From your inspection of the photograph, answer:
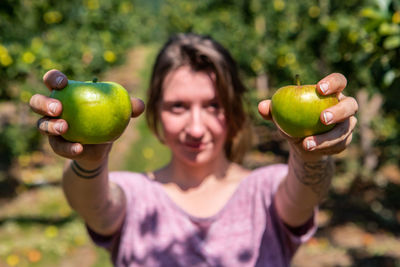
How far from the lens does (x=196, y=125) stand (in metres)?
1.56

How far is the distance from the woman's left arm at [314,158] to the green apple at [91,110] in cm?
43

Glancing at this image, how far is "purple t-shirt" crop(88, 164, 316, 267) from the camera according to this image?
5.16 ft

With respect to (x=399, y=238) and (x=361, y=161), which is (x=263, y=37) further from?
(x=399, y=238)

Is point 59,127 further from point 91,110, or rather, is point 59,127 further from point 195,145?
point 195,145

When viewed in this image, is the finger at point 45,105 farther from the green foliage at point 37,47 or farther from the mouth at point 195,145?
the green foliage at point 37,47

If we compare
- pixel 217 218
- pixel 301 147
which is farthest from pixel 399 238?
pixel 301 147

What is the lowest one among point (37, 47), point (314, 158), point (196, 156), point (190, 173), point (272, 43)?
point (272, 43)

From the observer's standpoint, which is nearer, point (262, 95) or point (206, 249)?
point (206, 249)

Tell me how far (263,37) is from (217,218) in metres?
5.68

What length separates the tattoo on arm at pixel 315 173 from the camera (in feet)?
4.16

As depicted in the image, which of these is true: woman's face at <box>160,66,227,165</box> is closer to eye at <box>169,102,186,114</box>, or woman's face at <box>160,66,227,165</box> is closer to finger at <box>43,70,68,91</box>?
eye at <box>169,102,186,114</box>

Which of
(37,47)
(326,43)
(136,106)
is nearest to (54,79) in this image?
(136,106)

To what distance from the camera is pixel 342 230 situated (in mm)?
4398

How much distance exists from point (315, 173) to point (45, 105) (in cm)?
84
